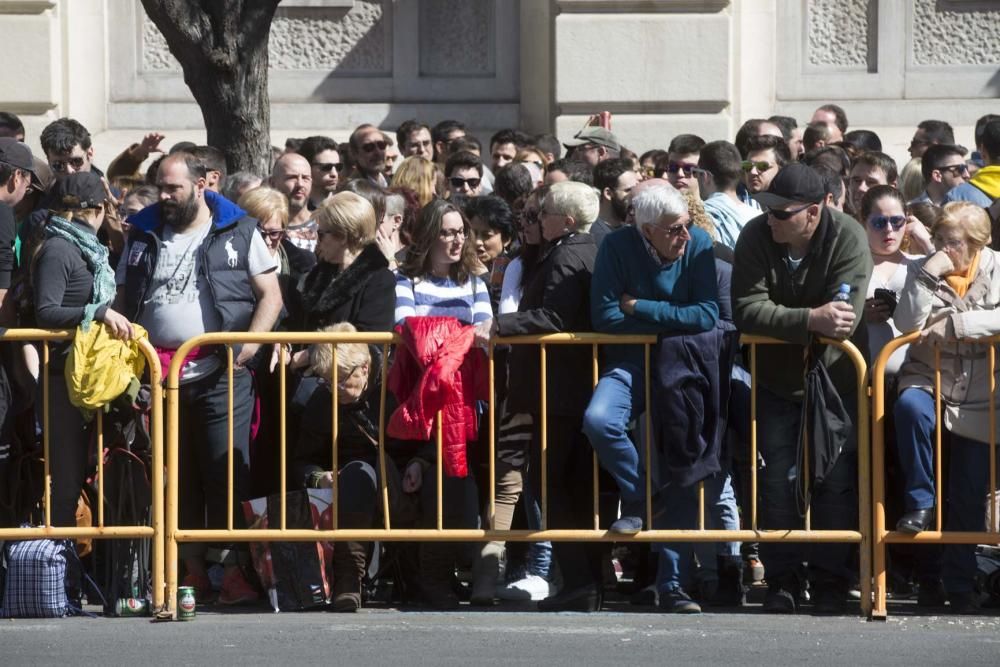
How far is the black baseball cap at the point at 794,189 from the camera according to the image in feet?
28.1

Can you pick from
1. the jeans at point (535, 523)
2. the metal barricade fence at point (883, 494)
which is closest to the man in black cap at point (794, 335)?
the metal barricade fence at point (883, 494)

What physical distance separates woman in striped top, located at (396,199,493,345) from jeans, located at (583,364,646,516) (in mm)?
807

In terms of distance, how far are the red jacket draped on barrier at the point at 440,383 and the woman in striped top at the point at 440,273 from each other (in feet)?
1.17

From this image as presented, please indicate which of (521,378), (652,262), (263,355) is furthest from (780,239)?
(263,355)

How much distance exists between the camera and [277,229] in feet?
32.9

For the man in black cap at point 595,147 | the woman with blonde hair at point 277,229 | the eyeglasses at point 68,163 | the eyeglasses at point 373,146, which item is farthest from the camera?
the man in black cap at point 595,147

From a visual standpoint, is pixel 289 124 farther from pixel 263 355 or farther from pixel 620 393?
pixel 620 393

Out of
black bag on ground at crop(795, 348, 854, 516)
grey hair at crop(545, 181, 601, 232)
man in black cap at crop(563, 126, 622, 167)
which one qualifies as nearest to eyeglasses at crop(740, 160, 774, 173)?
man in black cap at crop(563, 126, 622, 167)

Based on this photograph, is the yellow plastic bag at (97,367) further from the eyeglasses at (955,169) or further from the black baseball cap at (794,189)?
the eyeglasses at (955,169)

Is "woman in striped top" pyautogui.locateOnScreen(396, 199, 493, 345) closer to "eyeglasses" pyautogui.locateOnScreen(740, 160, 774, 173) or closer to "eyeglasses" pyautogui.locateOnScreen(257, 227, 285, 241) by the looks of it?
"eyeglasses" pyautogui.locateOnScreen(257, 227, 285, 241)

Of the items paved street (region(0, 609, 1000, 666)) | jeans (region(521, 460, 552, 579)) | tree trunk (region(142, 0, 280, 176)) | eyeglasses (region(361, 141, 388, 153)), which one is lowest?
paved street (region(0, 609, 1000, 666))

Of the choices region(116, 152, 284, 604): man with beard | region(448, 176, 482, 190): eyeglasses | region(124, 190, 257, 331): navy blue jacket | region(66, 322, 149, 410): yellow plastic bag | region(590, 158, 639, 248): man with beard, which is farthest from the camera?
region(448, 176, 482, 190): eyeglasses

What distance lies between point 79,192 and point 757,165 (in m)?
3.97

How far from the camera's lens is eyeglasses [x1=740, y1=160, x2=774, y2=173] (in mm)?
11164
